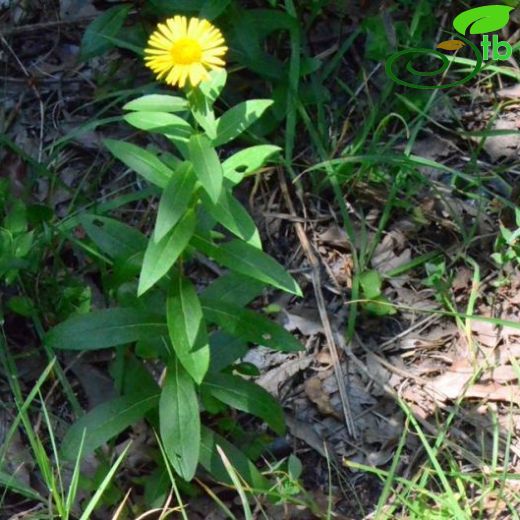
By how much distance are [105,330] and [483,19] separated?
222cm

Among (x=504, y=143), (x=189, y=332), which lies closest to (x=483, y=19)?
(x=504, y=143)

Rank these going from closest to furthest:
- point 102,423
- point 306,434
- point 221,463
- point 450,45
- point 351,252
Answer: point 102,423 < point 221,463 < point 306,434 < point 351,252 < point 450,45

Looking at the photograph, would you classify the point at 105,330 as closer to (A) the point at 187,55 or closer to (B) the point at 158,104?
(B) the point at 158,104

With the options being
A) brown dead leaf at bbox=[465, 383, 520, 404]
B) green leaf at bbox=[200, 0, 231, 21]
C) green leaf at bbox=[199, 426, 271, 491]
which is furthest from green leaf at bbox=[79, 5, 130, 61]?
brown dead leaf at bbox=[465, 383, 520, 404]

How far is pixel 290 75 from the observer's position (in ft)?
11.7

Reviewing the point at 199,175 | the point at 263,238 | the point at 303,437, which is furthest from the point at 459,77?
the point at 199,175

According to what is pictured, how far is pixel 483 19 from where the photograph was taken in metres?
3.92

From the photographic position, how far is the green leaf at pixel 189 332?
2512 millimetres

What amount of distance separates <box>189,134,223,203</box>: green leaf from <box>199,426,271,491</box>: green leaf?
928 mm

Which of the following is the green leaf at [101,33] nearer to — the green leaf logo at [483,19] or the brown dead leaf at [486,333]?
the green leaf logo at [483,19]

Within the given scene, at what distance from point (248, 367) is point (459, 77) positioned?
170 centimetres

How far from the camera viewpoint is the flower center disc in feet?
7.18

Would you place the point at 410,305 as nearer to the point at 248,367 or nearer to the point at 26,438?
the point at 248,367

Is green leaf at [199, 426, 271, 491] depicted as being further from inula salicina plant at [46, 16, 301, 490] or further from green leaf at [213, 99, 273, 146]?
green leaf at [213, 99, 273, 146]
